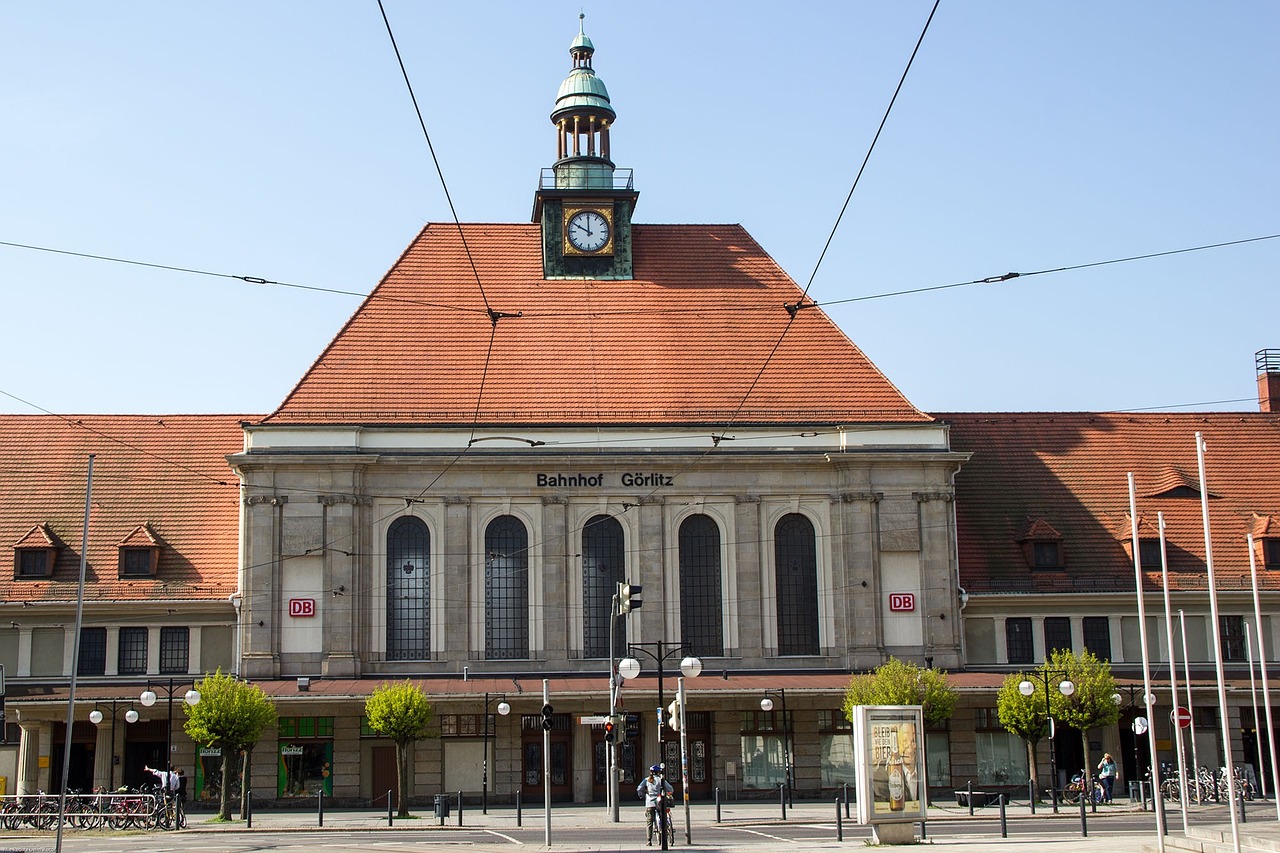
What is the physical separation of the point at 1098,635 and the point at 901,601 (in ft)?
24.4

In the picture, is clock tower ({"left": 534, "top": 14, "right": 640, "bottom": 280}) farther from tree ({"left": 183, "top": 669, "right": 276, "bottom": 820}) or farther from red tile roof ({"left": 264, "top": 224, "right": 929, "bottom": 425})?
tree ({"left": 183, "top": 669, "right": 276, "bottom": 820})

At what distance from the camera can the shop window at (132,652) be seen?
5050 centimetres

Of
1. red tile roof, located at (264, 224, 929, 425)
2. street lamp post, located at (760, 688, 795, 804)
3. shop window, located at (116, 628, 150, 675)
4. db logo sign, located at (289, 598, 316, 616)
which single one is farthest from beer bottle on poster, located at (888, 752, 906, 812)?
shop window, located at (116, 628, 150, 675)

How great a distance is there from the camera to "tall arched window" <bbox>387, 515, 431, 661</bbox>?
5053 cm

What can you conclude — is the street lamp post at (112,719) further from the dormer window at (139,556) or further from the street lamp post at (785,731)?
the street lamp post at (785,731)

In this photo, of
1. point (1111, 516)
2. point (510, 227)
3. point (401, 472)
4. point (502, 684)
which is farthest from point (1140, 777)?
point (510, 227)

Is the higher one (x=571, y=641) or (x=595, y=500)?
(x=595, y=500)

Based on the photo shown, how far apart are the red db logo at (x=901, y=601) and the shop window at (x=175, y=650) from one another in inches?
929

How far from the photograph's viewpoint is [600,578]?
51531mm

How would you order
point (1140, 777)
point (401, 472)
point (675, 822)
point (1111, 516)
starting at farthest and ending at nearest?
point (1111, 516) → point (401, 472) → point (1140, 777) → point (675, 822)

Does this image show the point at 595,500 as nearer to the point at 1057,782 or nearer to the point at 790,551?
the point at 790,551

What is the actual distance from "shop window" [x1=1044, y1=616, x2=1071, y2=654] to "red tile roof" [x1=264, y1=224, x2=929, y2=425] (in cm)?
892

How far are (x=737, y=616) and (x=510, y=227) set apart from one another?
1794 cm

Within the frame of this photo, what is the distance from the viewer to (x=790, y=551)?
5212 centimetres
